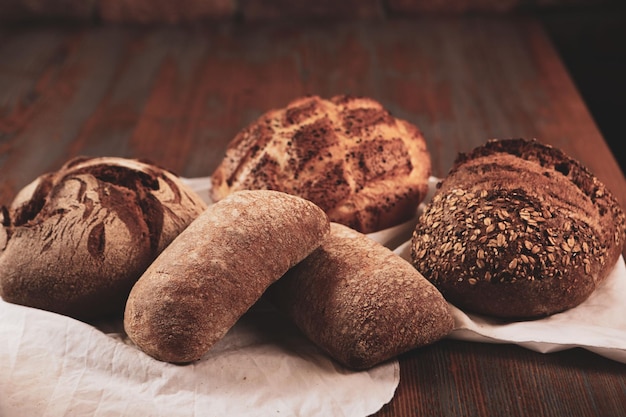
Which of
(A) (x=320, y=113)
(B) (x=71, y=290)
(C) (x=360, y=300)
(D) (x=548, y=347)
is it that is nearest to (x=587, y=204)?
(D) (x=548, y=347)

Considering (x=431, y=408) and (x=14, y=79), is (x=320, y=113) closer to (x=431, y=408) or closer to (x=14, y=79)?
(x=431, y=408)

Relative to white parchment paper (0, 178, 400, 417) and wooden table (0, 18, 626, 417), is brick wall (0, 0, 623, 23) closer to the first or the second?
wooden table (0, 18, 626, 417)

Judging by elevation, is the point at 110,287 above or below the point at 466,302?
above

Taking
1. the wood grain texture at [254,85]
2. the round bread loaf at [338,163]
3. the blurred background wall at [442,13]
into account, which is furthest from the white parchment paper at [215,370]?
the blurred background wall at [442,13]

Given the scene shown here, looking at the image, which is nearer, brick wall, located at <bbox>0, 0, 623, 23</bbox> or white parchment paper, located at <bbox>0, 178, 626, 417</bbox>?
white parchment paper, located at <bbox>0, 178, 626, 417</bbox>

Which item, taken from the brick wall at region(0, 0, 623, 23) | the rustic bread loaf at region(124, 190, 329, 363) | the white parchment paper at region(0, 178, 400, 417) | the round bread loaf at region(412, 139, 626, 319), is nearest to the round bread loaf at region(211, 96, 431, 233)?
the round bread loaf at region(412, 139, 626, 319)
